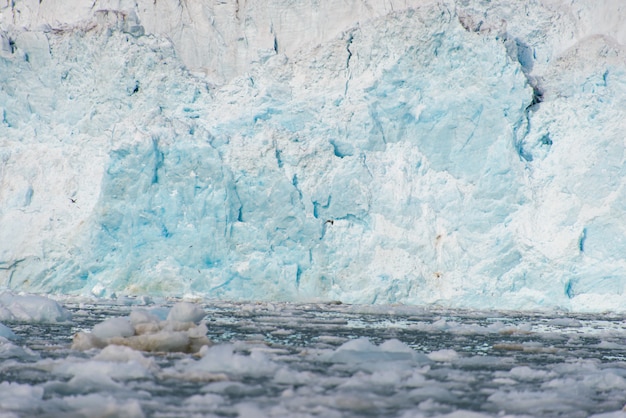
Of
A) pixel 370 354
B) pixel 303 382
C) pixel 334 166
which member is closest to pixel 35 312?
pixel 370 354

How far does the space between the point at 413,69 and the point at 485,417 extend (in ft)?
55.5

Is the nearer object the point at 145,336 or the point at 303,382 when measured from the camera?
the point at 303,382

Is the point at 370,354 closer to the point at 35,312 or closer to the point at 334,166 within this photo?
the point at 35,312

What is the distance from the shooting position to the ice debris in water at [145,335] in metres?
4.39

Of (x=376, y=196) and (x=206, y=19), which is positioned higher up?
(x=206, y=19)

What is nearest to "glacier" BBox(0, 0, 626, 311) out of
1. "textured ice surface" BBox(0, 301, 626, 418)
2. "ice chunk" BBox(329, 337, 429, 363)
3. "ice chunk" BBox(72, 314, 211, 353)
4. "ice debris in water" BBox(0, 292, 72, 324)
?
"ice debris in water" BBox(0, 292, 72, 324)

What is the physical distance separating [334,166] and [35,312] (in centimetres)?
1123

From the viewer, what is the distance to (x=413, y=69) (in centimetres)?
1880

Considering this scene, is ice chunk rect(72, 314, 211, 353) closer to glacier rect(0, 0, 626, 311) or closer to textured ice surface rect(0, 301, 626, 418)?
textured ice surface rect(0, 301, 626, 418)

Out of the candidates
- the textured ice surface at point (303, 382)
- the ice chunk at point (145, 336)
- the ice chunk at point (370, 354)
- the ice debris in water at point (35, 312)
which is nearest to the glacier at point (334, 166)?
the ice debris in water at point (35, 312)

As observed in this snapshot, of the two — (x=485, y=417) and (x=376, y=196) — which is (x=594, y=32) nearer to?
(x=376, y=196)

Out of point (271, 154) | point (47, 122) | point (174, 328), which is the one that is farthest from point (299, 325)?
point (47, 122)

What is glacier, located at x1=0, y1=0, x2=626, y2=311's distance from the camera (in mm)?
17562

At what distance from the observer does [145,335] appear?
445cm
